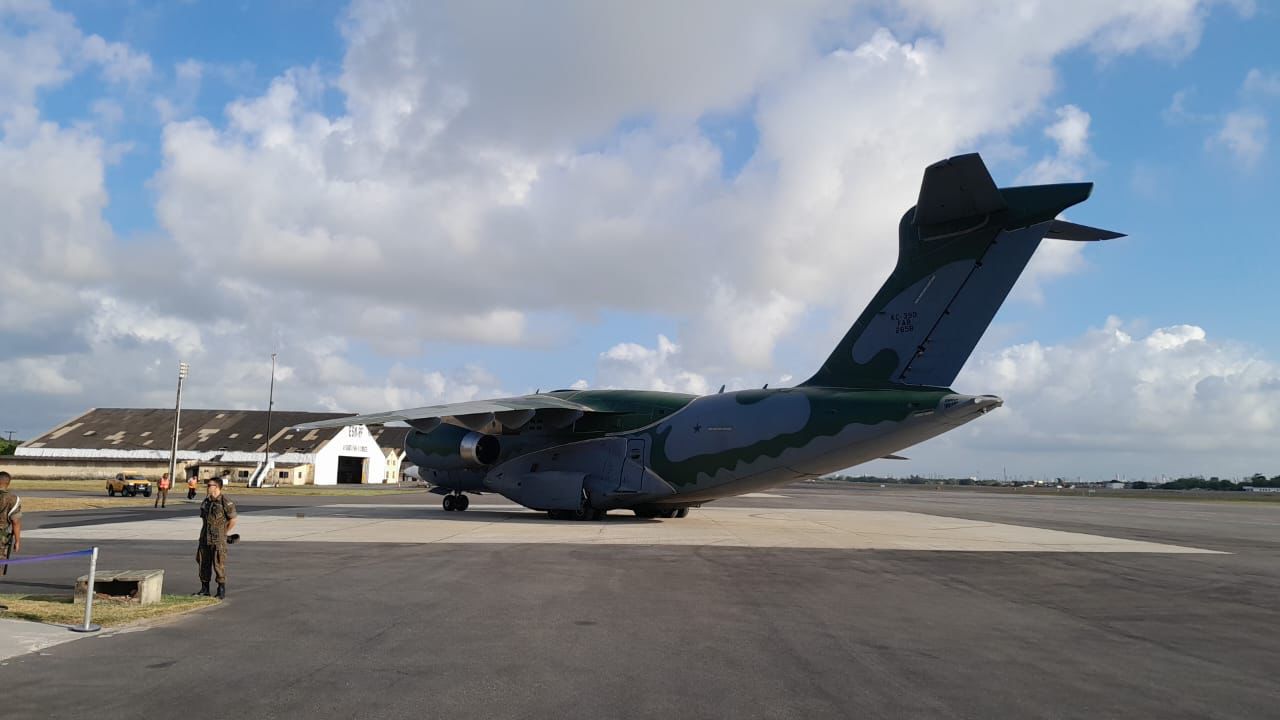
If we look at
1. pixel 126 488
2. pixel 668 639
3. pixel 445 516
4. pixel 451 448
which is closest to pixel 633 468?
pixel 451 448

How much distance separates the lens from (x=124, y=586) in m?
8.83

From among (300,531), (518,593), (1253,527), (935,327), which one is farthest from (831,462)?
(1253,527)

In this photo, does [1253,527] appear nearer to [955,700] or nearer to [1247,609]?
[1247,609]

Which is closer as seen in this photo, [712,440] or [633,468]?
[712,440]

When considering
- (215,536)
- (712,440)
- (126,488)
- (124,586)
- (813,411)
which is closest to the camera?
(124,586)

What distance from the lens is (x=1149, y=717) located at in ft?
17.4

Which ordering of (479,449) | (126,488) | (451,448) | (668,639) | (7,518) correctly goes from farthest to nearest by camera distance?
(126,488) < (451,448) < (479,449) < (7,518) < (668,639)

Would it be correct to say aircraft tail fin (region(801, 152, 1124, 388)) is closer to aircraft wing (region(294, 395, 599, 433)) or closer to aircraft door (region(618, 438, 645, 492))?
aircraft door (region(618, 438, 645, 492))

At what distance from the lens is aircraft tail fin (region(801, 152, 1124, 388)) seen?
15.9 meters

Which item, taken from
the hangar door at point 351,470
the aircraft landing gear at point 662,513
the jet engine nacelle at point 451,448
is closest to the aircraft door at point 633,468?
the aircraft landing gear at point 662,513

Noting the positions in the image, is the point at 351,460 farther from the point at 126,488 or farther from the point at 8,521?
the point at 8,521

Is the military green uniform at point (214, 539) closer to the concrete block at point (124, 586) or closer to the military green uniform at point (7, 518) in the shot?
the concrete block at point (124, 586)

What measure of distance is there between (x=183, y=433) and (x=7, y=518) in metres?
67.2

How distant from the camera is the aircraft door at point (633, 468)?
21703mm
